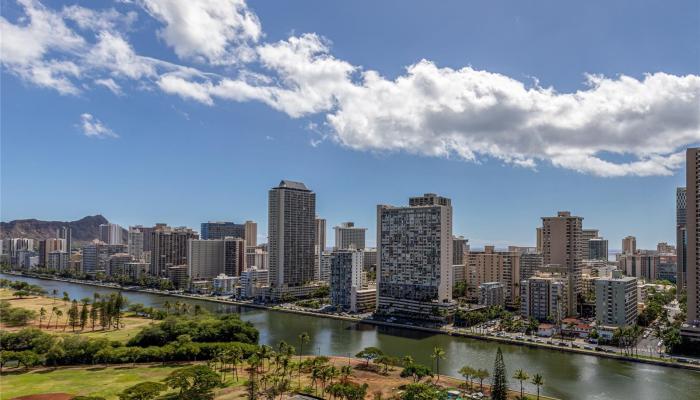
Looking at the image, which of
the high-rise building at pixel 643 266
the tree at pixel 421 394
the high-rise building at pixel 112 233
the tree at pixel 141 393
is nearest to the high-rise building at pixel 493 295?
the tree at pixel 421 394

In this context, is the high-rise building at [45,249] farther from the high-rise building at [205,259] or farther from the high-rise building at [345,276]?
the high-rise building at [345,276]

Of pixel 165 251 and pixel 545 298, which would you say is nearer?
pixel 545 298

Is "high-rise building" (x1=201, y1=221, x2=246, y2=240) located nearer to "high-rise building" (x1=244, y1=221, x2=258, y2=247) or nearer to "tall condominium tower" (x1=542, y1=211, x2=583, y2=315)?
"high-rise building" (x1=244, y1=221, x2=258, y2=247)

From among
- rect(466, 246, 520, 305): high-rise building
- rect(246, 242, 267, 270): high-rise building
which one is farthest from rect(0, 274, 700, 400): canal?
rect(246, 242, 267, 270): high-rise building

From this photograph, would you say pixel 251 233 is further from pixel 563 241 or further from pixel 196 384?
pixel 196 384

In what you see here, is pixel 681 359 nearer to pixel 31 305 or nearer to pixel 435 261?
pixel 435 261

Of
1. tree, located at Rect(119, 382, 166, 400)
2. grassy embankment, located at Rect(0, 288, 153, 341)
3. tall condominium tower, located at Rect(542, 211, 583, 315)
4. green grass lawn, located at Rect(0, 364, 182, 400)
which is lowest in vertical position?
grassy embankment, located at Rect(0, 288, 153, 341)

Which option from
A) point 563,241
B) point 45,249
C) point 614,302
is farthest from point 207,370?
point 45,249
